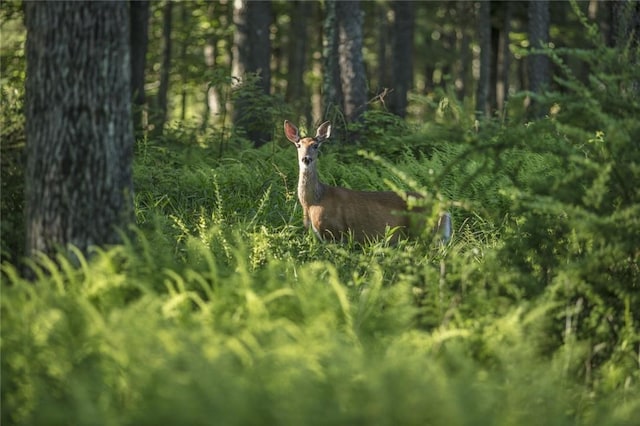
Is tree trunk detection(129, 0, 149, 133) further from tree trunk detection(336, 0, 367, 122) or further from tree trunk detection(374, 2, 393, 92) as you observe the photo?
tree trunk detection(374, 2, 393, 92)

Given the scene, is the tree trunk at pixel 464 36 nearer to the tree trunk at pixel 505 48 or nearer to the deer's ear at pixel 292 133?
the tree trunk at pixel 505 48

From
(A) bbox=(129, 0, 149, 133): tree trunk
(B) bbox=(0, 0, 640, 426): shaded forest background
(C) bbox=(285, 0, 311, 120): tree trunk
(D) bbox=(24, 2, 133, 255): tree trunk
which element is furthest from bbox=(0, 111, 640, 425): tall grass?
(C) bbox=(285, 0, 311, 120): tree trunk

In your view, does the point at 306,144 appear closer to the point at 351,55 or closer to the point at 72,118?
the point at 72,118

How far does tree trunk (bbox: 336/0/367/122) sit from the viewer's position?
15219 millimetres

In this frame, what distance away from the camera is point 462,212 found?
1066cm

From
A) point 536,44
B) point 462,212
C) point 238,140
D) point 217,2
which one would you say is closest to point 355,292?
point 462,212

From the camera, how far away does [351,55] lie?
15328 millimetres

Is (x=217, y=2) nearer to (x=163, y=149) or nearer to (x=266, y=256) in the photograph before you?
(x=163, y=149)

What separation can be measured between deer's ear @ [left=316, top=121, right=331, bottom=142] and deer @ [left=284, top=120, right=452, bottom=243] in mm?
133

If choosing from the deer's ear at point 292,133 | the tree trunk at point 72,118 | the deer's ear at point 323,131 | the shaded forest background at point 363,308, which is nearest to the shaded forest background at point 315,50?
the shaded forest background at point 363,308

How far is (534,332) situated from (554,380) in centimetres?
43

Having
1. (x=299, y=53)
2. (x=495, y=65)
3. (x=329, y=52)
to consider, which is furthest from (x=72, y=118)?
(x=495, y=65)

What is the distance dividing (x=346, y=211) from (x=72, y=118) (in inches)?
175

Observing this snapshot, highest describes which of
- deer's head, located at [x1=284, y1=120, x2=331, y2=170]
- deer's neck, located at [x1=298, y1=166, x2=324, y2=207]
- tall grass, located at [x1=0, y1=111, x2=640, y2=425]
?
deer's head, located at [x1=284, y1=120, x2=331, y2=170]
